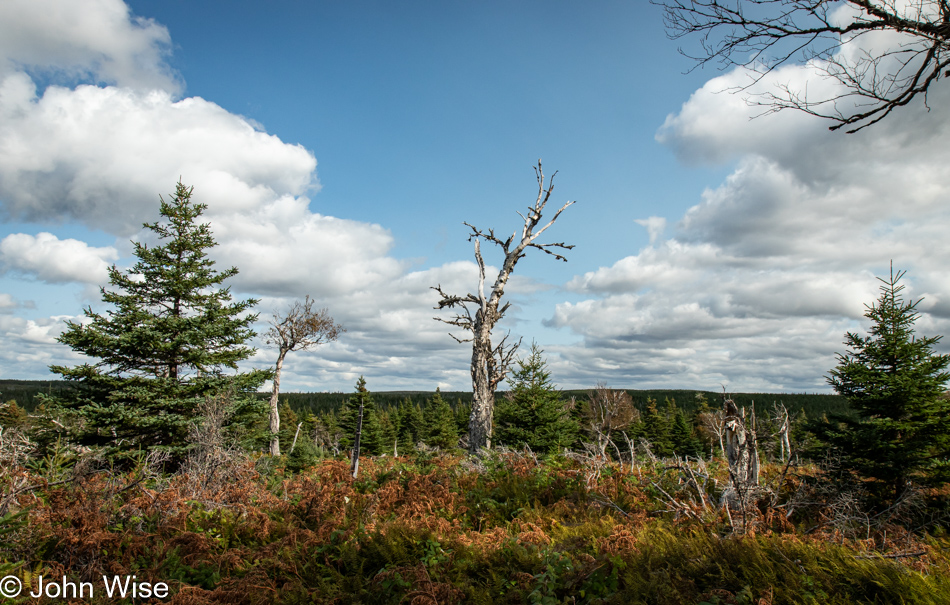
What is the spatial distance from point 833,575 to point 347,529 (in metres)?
5.36

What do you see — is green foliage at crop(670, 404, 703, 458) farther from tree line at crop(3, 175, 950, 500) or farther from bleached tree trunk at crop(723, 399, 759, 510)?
bleached tree trunk at crop(723, 399, 759, 510)

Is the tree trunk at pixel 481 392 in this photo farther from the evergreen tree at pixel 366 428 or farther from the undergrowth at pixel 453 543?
the evergreen tree at pixel 366 428

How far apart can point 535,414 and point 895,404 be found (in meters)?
12.7

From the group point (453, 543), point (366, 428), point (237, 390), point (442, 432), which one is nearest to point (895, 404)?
point (453, 543)

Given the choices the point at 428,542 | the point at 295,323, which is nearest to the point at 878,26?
the point at 428,542

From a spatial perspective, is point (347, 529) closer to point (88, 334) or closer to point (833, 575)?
point (833, 575)

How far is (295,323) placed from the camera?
94.3 ft

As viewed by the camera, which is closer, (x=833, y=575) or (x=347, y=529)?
(x=833, y=575)

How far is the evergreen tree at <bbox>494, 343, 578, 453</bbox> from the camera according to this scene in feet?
65.3

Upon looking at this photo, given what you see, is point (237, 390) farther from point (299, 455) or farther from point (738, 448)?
point (738, 448)

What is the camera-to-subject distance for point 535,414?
2019 cm

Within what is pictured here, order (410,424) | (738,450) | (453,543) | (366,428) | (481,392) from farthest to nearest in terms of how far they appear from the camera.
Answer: (410,424) < (366,428) < (481,392) < (738,450) < (453,543)

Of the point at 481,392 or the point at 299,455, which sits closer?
the point at 481,392

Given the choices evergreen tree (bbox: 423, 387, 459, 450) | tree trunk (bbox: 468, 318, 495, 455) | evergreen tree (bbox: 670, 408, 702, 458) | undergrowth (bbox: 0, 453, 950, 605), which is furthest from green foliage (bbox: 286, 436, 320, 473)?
evergreen tree (bbox: 670, 408, 702, 458)
